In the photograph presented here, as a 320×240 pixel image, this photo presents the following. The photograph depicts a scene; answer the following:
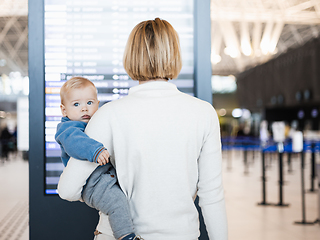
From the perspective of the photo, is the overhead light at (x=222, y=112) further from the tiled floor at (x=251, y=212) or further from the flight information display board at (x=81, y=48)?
the flight information display board at (x=81, y=48)

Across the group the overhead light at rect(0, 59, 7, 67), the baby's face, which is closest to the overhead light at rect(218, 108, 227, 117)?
the overhead light at rect(0, 59, 7, 67)

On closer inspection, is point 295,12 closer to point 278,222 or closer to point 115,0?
point 278,222

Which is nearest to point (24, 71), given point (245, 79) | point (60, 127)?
point (245, 79)

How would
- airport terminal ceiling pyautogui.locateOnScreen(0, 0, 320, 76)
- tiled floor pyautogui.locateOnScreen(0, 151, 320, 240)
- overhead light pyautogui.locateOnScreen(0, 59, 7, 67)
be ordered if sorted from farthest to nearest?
1. overhead light pyautogui.locateOnScreen(0, 59, 7, 67)
2. airport terminal ceiling pyautogui.locateOnScreen(0, 0, 320, 76)
3. tiled floor pyautogui.locateOnScreen(0, 151, 320, 240)

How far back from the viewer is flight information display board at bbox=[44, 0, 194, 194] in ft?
7.59

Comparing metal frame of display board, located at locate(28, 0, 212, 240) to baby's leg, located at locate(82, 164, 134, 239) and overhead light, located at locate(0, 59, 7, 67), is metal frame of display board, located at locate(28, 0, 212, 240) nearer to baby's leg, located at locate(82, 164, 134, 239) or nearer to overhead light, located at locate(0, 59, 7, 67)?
baby's leg, located at locate(82, 164, 134, 239)

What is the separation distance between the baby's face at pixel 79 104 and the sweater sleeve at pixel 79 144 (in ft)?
0.48

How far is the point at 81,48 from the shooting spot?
2334 mm

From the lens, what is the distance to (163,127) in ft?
4.14

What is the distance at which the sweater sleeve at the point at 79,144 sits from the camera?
1189 mm

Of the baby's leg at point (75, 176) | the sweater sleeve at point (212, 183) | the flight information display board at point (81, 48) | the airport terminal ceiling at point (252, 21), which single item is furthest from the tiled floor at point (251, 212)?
the airport terminal ceiling at point (252, 21)

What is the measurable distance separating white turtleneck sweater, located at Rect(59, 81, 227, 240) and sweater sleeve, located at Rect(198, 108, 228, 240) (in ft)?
0.16

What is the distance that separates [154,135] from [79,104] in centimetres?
46

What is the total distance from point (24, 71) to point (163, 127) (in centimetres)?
3432
